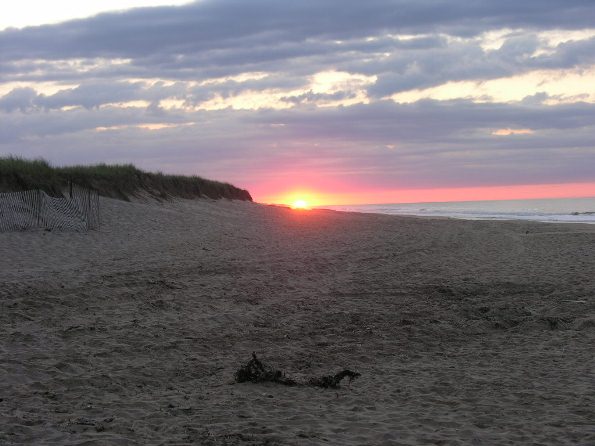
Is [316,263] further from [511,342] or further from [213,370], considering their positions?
[213,370]

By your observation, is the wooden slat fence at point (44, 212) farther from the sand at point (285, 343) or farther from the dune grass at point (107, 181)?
the dune grass at point (107, 181)

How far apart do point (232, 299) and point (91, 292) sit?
2.09m

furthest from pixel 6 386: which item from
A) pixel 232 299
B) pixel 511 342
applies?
pixel 511 342

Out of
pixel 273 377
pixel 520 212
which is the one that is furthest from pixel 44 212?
pixel 520 212

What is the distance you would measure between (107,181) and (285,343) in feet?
61.6

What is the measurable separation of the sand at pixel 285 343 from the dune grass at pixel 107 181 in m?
4.98

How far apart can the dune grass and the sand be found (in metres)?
4.98

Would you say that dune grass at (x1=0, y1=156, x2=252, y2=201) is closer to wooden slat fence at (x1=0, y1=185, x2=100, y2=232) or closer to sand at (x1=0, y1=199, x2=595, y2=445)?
wooden slat fence at (x1=0, y1=185, x2=100, y2=232)

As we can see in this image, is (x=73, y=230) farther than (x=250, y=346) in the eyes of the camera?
Yes

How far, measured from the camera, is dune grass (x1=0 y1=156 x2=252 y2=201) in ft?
66.1

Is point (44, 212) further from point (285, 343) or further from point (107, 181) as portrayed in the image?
point (285, 343)

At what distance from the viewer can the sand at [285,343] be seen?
518 cm

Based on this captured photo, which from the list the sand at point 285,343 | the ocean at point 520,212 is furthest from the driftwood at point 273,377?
the ocean at point 520,212

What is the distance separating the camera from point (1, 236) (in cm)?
1457
